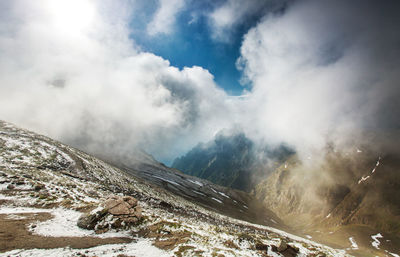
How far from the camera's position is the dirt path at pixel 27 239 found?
1482cm

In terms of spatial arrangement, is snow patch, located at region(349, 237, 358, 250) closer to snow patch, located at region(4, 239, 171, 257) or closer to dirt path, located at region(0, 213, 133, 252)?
snow patch, located at region(4, 239, 171, 257)

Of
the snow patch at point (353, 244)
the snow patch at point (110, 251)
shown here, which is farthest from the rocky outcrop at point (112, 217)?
the snow patch at point (353, 244)

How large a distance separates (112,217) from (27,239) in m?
8.86

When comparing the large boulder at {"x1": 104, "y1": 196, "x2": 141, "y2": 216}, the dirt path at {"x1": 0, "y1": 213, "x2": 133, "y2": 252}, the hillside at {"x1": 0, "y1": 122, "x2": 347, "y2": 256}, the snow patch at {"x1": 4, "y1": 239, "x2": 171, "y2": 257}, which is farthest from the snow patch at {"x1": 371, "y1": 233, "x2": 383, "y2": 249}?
the dirt path at {"x1": 0, "y1": 213, "x2": 133, "y2": 252}

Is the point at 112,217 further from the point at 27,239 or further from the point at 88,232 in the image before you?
the point at 27,239

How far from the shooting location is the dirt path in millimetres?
14818

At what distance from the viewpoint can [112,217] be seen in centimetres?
2361

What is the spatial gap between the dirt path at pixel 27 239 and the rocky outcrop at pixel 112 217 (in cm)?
286

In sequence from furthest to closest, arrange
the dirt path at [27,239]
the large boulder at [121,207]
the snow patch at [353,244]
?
1. the snow patch at [353,244]
2. the large boulder at [121,207]
3. the dirt path at [27,239]

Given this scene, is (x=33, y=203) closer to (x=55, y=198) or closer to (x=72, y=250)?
(x=55, y=198)

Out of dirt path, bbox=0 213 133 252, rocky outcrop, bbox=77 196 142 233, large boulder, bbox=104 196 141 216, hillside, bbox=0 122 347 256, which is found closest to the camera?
dirt path, bbox=0 213 133 252

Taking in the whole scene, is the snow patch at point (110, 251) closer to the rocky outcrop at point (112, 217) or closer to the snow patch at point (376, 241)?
the rocky outcrop at point (112, 217)

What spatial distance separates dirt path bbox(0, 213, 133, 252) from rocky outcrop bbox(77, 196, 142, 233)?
2855mm

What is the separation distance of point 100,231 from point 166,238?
8214mm
